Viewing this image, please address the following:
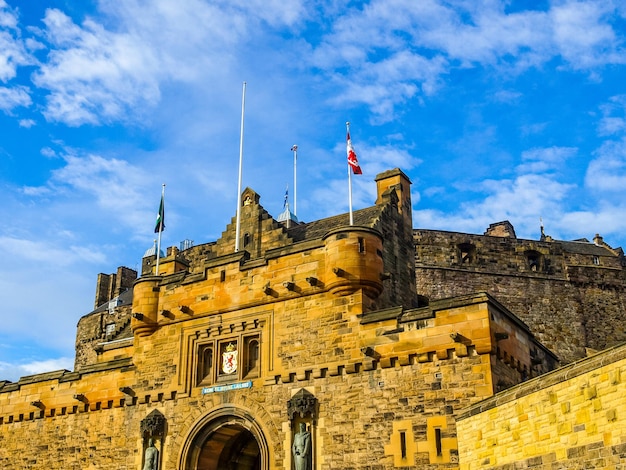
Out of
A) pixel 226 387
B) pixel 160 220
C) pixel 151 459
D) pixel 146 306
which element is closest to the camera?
pixel 226 387

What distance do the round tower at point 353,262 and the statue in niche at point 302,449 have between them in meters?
3.85

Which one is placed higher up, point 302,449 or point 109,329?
point 109,329

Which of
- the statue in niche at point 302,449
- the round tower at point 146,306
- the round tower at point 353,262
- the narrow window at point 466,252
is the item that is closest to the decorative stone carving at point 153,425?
the round tower at point 146,306

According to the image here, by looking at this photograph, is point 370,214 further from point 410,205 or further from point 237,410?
point 237,410

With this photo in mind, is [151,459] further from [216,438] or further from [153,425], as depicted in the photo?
[216,438]

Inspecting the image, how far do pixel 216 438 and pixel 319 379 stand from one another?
4115 mm

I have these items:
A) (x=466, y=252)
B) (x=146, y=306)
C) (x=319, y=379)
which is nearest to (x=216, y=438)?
(x=319, y=379)

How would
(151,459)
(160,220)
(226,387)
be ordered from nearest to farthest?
(226,387), (151,459), (160,220)

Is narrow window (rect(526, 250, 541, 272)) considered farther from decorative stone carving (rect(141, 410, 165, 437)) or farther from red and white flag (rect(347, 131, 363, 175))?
decorative stone carving (rect(141, 410, 165, 437))

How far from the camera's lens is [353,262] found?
2036 centimetres

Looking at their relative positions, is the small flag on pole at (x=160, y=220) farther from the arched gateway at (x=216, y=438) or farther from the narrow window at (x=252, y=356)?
the arched gateway at (x=216, y=438)

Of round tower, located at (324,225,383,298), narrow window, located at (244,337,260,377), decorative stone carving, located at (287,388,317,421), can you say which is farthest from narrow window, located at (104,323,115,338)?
round tower, located at (324,225,383,298)

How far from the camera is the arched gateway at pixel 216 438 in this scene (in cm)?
Answer: 2116

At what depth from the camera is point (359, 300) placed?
66.1ft
